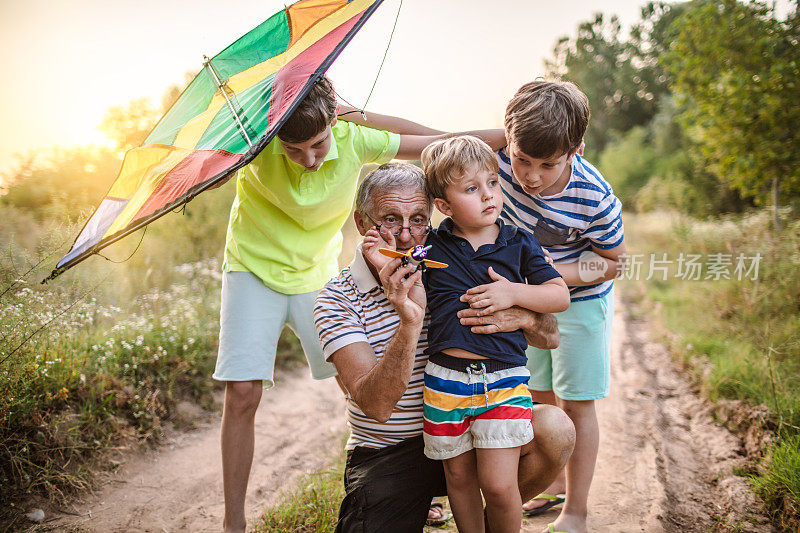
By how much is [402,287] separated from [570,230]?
39.6 inches

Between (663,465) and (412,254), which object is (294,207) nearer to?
(412,254)

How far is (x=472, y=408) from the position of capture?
1961 millimetres

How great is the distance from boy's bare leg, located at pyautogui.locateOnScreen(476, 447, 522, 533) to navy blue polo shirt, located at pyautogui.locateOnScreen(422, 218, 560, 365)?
327 millimetres

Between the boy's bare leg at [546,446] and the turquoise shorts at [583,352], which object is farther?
the turquoise shorts at [583,352]

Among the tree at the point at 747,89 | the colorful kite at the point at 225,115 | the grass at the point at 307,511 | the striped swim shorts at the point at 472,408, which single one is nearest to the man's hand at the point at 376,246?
the striped swim shorts at the point at 472,408

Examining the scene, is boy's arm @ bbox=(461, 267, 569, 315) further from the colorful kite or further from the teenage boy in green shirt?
the colorful kite


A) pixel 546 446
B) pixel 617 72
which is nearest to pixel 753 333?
pixel 546 446

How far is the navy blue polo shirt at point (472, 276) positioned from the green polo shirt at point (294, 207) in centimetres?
58

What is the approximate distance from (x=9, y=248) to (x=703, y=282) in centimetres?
647

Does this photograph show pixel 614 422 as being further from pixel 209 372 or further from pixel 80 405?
pixel 80 405

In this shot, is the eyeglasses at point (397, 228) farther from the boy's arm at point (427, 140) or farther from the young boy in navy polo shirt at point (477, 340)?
the boy's arm at point (427, 140)

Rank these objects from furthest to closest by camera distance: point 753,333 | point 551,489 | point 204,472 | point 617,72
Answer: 1. point 617,72
2. point 753,333
3. point 204,472
4. point 551,489

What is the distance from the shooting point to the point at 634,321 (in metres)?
7.21

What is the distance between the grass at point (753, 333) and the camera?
312 cm
